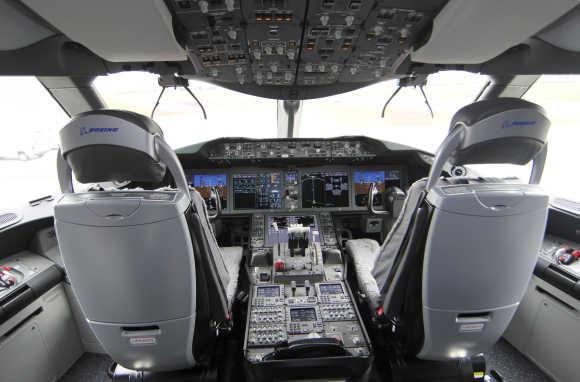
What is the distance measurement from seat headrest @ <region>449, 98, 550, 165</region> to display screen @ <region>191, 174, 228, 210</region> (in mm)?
2147

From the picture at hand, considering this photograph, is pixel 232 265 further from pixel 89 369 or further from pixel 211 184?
pixel 89 369

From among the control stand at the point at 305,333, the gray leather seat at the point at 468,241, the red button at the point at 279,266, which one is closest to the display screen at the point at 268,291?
the control stand at the point at 305,333

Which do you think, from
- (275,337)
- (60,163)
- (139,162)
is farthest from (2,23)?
(275,337)

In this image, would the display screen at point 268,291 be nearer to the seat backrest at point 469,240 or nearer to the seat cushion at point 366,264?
the seat cushion at point 366,264

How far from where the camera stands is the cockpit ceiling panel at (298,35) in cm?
135

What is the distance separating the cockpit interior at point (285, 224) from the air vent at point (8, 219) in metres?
0.01

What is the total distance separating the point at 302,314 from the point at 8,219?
2.02m

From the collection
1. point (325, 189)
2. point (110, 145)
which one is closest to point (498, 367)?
point (325, 189)

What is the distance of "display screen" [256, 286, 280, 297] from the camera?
6.53ft

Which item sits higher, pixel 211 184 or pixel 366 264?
pixel 211 184

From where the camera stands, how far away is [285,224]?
276cm

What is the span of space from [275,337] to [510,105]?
4.82 ft

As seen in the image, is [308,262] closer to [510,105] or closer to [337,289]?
[337,289]

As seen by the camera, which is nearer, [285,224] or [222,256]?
[222,256]
